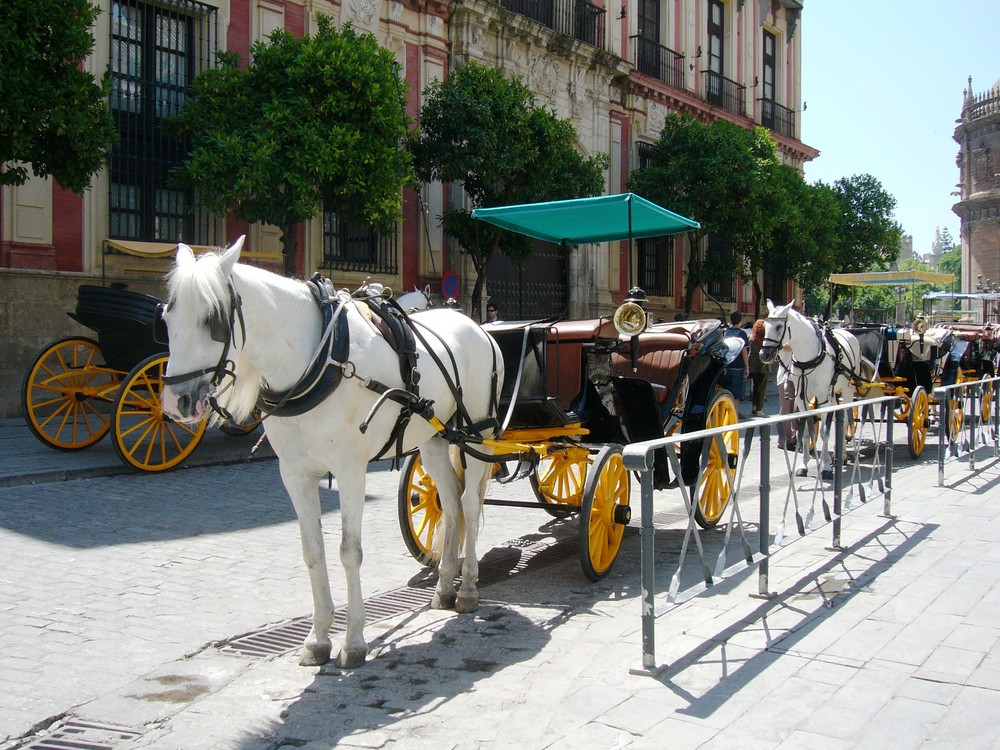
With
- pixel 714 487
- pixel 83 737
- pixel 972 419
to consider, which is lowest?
pixel 83 737

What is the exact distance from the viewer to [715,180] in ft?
68.0

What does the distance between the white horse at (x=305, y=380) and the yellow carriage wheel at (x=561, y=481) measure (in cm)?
152

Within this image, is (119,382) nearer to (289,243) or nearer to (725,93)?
(289,243)

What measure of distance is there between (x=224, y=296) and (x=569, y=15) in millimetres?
19341

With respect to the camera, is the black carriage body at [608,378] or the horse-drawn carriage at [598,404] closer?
the horse-drawn carriage at [598,404]

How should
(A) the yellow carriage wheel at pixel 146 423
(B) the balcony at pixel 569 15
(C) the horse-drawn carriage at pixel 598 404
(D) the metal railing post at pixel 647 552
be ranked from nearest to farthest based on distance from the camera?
(D) the metal railing post at pixel 647 552 → (C) the horse-drawn carriage at pixel 598 404 → (A) the yellow carriage wheel at pixel 146 423 → (B) the balcony at pixel 569 15

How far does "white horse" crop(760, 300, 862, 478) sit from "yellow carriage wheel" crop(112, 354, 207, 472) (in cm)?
606

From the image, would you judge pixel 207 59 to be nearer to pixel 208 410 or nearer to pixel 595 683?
pixel 208 410

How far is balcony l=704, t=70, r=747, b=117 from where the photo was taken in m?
27.2

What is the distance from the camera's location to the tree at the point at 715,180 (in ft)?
68.4

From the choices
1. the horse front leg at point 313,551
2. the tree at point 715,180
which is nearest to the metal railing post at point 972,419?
the horse front leg at point 313,551

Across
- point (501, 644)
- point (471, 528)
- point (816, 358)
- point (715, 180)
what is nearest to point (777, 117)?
point (715, 180)

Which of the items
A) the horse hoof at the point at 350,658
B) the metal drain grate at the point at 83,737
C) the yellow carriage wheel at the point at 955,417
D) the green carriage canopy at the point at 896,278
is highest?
the green carriage canopy at the point at 896,278

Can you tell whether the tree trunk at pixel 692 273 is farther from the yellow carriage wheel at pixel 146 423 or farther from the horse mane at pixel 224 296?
the horse mane at pixel 224 296
